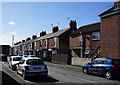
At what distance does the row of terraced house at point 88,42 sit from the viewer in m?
21.4

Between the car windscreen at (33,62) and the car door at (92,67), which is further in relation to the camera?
the car door at (92,67)

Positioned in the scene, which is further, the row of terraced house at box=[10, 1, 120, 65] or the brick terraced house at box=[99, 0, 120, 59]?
the row of terraced house at box=[10, 1, 120, 65]

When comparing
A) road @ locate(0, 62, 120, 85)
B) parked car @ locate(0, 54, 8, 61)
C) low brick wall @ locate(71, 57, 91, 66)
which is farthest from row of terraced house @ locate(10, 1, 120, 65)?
parked car @ locate(0, 54, 8, 61)

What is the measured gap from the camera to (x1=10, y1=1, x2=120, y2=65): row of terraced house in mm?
21391

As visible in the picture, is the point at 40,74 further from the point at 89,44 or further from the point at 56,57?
the point at 56,57

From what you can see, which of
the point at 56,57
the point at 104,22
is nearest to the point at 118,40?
the point at 104,22

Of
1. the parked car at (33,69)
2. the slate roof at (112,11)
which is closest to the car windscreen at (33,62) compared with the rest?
the parked car at (33,69)

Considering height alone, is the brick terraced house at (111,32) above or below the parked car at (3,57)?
above

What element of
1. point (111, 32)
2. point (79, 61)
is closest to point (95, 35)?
point (79, 61)

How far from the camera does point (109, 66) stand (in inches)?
539

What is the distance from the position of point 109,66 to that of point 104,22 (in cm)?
1065

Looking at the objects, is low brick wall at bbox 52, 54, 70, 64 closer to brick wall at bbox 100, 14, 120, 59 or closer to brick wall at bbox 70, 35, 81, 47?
brick wall at bbox 70, 35, 81, 47

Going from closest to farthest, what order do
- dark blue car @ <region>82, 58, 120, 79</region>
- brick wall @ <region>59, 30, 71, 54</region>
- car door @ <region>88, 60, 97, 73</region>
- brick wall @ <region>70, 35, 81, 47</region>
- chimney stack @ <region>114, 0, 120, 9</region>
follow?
dark blue car @ <region>82, 58, 120, 79</region> < car door @ <region>88, 60, 97, 73</region> < chimney stack @ <region>114, 0, 120, 9</region> < brick wall @ <region>70, 35, 81, 47</region> < brick wall @ <region>59, 30, 71, 54</region>

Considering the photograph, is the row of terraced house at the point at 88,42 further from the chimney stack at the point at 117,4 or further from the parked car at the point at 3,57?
the parked car at the point at 3,57
